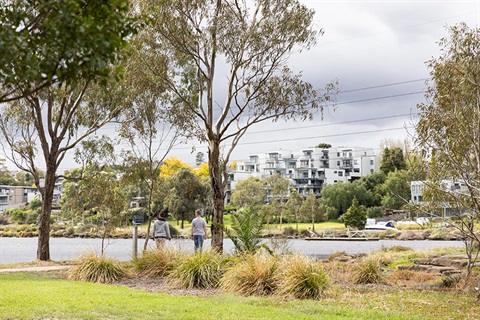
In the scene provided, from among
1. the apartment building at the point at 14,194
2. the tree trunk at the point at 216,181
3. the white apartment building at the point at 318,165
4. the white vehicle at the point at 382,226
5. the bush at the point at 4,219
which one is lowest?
the white vehicle at the point at 382,226

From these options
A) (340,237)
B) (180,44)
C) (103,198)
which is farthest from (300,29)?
(340,237)

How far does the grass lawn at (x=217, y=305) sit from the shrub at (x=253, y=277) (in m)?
0.54

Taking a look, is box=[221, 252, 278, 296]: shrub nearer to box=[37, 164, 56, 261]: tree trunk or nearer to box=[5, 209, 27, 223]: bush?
box=[37, 164, 56, 261]: tree trunk

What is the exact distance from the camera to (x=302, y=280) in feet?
37.5

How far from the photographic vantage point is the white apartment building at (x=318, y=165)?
10988cm

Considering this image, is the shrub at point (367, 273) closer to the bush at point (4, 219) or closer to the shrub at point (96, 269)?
the shrub at point (96, 269)

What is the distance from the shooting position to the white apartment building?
4326 inches

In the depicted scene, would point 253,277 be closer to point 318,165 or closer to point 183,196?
point 183,196

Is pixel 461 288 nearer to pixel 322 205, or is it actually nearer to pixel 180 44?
pixel 180 44

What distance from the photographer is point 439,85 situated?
1450cm

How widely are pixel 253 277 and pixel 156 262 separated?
14.2ft

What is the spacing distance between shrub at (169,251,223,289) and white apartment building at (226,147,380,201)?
9288cm

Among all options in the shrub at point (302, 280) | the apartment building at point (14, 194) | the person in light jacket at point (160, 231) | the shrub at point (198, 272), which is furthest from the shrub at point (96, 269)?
the apartment building at point (14, 194)

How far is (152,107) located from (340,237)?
123ft
